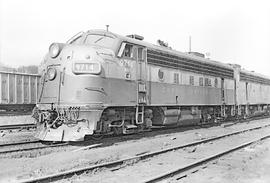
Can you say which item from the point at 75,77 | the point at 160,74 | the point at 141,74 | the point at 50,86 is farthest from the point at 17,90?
the point at 160,74

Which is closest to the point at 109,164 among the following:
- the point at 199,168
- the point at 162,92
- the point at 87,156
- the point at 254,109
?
the point at 87,156

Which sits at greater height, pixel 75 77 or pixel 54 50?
pixel 54 50

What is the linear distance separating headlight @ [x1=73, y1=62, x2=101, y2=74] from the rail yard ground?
2325mm

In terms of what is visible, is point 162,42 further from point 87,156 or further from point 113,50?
point 87,156

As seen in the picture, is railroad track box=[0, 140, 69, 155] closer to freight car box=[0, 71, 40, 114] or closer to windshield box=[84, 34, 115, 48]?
windshield box=[84, 34, 115, 48]

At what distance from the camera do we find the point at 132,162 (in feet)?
25.5

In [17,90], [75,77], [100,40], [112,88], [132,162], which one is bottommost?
[132,162]

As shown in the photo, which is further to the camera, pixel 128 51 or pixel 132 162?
pixel 128 51

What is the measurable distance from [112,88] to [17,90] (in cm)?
624

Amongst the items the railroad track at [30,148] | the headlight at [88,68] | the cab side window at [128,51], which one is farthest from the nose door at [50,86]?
the cab side window at [128,51]

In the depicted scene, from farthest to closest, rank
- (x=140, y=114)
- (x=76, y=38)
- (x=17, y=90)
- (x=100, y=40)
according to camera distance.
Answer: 1. (x=17, y=90)
2. (x=76, y=38)
3. (x=140, y=114)
4. (x=100, y=40)

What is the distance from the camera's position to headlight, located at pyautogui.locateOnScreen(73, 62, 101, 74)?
10047mm

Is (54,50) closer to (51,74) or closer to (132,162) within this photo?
(51,74)

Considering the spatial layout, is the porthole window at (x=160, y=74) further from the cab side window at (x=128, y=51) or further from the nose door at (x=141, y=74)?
the cab side window at (x=128, y=51)
